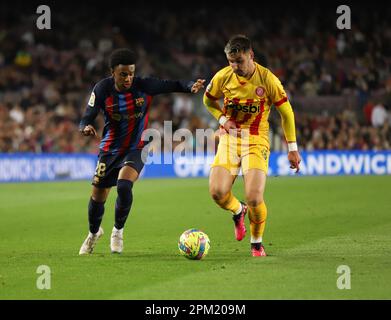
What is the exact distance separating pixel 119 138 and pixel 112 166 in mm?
361

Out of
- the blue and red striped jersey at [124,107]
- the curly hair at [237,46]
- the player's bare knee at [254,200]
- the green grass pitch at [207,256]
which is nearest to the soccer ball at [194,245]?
the green grass pitch at [207,256]

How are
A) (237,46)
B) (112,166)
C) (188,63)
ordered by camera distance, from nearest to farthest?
(237,46)
(112,166)
(188,63)

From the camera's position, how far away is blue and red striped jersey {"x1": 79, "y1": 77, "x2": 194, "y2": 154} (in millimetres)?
10352

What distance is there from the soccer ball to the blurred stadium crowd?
56.3ft

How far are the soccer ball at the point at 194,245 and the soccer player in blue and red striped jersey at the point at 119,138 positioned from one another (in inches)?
39.1

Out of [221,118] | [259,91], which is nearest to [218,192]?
[221,118]

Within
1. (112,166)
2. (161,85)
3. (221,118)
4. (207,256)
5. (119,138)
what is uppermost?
(161,85)

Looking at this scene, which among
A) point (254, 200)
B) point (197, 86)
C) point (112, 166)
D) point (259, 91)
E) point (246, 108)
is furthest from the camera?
point (112, 166)

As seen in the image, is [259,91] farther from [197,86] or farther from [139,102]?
[139,102]

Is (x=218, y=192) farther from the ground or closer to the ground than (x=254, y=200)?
farther from the ground

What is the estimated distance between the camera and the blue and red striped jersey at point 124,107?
10352mm

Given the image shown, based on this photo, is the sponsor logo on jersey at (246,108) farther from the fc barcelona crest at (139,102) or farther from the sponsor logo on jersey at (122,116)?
the sponsor logo on jersey at (122,116)

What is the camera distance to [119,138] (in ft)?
34.5
